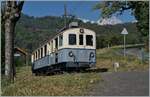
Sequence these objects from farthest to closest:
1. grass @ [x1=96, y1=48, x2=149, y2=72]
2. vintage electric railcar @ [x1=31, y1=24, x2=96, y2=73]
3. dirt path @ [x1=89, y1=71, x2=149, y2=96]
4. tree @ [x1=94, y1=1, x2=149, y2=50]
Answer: tree @ [x1=94, y1=1, x2=149, y2=50]
grass @ [x1=96, y1=48, x2=149, y2=72]
vintage electric railcar @ [x1=31, y1=24, x2=96, y2=73]
dirt path @ [x1=89, y1=71, x2=149, y2=96]

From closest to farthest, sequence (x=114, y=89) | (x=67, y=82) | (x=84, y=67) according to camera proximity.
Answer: (x=114, y=89), (x=67, y=82), (x=84, y=67)

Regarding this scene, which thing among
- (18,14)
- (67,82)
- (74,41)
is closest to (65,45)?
(74,41)

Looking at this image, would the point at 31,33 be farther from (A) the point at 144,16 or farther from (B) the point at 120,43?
(A) the point at 144,16

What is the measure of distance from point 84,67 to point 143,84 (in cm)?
1086

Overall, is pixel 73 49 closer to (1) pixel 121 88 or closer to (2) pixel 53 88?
(1) pixel 121 88

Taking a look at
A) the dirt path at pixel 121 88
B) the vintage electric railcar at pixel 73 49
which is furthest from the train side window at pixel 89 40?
the dirt path at pixel 121 88

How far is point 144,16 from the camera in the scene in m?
38.0

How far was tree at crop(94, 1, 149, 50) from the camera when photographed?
3769 cm

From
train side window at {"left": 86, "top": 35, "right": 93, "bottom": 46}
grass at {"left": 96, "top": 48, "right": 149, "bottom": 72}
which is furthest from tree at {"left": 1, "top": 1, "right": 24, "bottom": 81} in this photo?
train side window at {"left": 86, "top": 35, "right": 93, "bottom": 46}

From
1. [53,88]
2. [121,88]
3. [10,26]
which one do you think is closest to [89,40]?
[10,26]

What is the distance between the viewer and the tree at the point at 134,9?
3769 cm

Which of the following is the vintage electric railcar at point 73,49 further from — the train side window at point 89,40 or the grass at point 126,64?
the grass at point 126,64

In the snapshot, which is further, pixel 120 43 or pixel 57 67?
pixel 120 43

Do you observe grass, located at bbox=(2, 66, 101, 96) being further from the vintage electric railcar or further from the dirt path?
the vintage electric railcar
